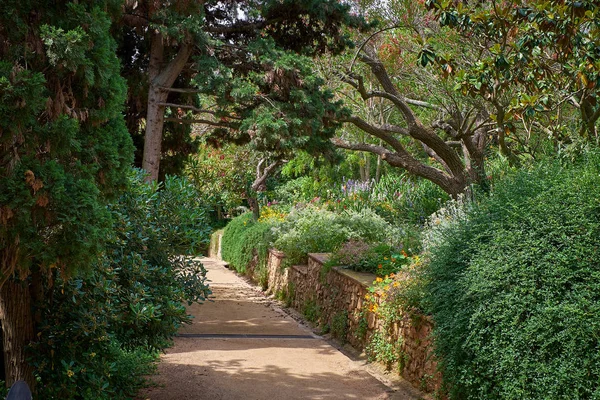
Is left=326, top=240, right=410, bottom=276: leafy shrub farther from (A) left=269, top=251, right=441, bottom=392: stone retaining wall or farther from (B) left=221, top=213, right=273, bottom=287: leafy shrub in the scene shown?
(B) left=221, top=213, right=273, bottom=287: leafy shrub

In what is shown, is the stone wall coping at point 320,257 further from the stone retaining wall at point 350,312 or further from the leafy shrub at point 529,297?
the leafy shrub at point 529,297

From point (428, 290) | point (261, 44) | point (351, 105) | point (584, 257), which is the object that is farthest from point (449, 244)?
point (351, 105)

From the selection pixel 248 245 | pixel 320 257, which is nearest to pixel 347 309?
pixel 320 257

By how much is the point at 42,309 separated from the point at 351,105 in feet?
43.7

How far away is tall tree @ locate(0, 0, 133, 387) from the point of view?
3689 mm

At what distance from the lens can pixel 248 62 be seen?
38.4 ft

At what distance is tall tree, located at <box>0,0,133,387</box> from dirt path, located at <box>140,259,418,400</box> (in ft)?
9.68

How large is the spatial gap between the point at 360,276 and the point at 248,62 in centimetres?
467

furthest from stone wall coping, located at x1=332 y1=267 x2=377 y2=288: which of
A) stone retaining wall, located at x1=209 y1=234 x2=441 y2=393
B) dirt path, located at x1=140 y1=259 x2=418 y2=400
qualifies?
dirt path, located at x1=140 y1=259 x2=418 y2=400

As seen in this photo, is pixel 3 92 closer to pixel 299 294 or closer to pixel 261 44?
pixel 261 44

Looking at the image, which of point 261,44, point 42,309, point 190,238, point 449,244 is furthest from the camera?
point 261,44

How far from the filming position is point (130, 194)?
6059 mm

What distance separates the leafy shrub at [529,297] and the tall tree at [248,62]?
5.69m

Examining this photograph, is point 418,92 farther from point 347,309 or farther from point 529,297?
point 529,297
